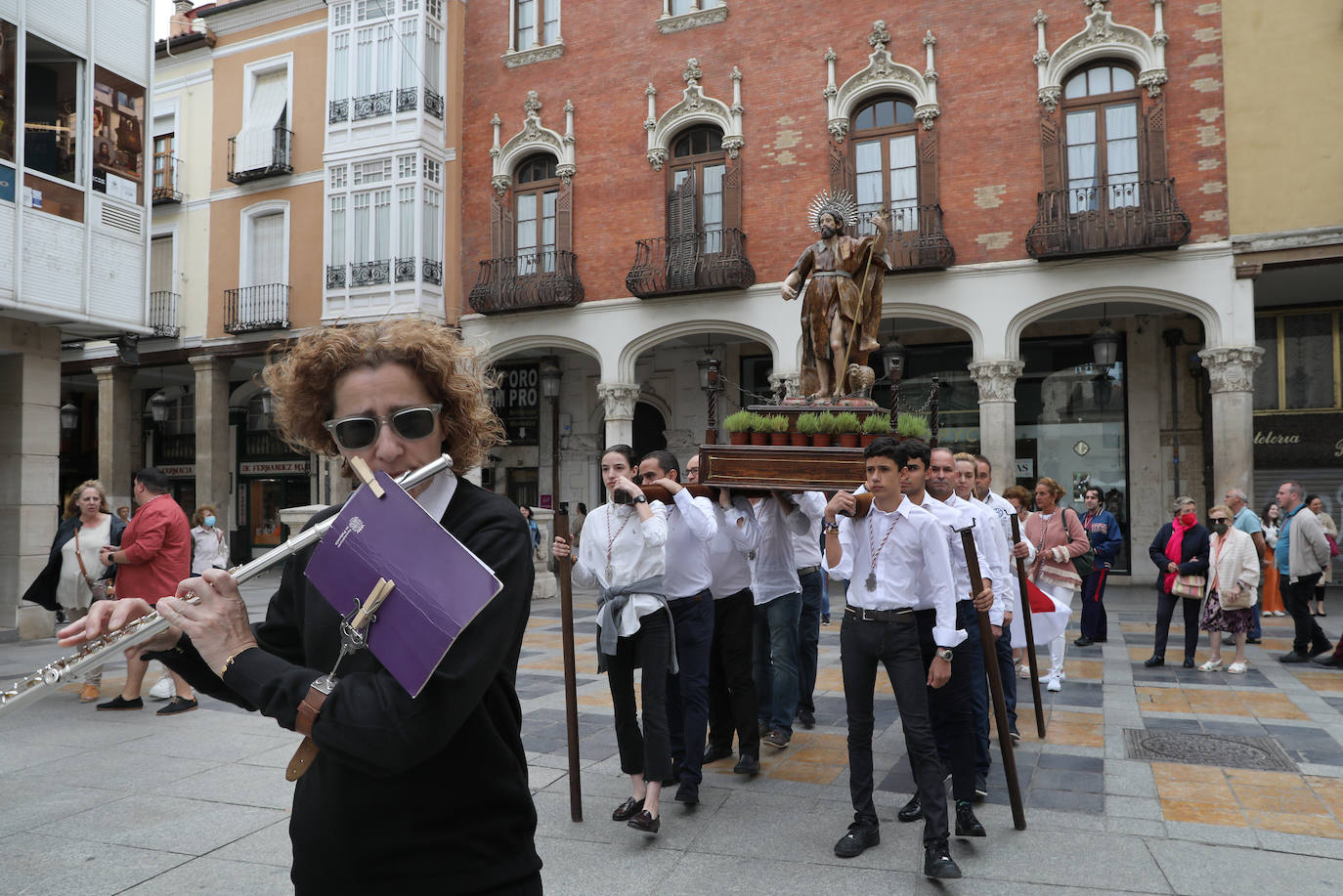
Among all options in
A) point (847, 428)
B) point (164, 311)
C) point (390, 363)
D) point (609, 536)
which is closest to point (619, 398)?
point (164, 311)

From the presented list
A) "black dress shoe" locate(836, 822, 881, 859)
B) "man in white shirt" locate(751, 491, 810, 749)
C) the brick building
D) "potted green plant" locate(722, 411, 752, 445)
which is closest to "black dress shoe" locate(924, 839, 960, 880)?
"black dress shoe" locate(836, 822, 881, 859)

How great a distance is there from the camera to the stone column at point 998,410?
56.1 feet

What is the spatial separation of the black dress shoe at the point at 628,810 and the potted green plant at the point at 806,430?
7.85 feet

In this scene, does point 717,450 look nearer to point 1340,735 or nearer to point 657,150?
point 1340,735

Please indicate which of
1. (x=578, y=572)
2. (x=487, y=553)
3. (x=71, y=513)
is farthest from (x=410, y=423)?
(x=71, y=513)

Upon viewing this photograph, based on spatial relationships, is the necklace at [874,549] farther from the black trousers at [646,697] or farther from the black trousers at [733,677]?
the black trousers at [733,677]

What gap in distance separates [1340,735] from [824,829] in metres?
4.51

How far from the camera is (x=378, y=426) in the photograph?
6.41 feet

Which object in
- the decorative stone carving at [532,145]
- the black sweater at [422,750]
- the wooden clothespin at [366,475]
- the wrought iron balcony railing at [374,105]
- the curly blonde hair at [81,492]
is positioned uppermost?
the wrought iron balcony railing at [374,105]

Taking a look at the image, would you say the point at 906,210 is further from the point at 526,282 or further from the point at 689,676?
the point at 689,676

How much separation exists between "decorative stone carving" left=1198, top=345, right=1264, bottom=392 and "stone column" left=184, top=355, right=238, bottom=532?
20933 mm

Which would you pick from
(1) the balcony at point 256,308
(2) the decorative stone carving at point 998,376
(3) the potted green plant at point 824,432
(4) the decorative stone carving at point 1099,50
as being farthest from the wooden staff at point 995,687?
(1) the balcony at point 256,308

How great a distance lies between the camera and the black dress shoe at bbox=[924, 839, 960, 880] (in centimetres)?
422

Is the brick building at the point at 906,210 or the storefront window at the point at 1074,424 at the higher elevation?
the brick building at the point at 906,210
